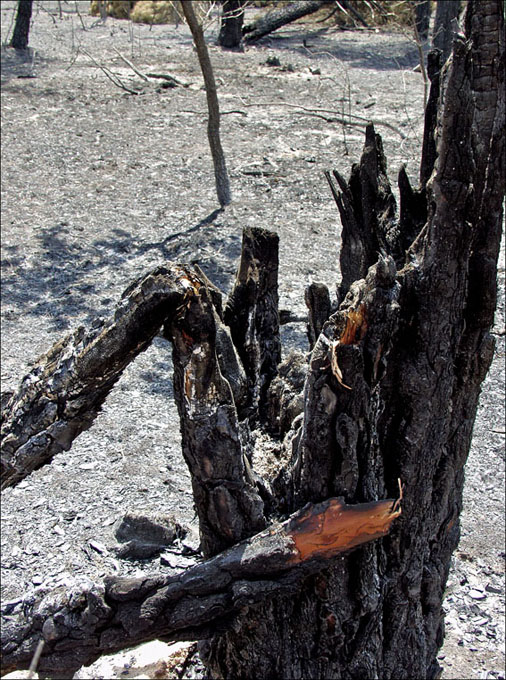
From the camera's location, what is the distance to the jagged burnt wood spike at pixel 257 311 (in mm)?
3381

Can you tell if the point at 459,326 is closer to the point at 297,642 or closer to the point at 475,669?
the point at 297,642

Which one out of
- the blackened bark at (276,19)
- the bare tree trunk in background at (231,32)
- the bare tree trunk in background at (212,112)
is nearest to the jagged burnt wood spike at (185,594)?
the bare tree trunk in background at (212,112)

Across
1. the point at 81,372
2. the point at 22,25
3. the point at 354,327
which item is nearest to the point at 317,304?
the point at 354,327

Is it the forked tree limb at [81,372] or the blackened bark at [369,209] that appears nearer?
the forked tree limb at [81,372]

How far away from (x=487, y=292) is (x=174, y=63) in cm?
1272

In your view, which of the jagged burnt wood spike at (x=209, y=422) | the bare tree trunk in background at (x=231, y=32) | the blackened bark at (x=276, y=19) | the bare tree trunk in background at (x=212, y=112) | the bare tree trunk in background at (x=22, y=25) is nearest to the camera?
the jagged burnt wood spike at (x=209, y=422)

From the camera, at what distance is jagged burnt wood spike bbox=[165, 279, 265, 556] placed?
8.16 feet

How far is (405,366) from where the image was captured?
257 cm

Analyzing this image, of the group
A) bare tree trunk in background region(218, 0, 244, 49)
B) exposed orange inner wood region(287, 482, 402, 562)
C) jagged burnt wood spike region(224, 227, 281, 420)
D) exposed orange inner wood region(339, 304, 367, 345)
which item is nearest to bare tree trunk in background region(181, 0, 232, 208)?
jagged burnt wood spike region(224, 227, 281, 420)

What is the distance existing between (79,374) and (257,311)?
1224 mm

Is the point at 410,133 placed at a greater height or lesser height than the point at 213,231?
greater

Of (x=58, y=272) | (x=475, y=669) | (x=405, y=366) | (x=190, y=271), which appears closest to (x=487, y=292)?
(x=405, y=366)

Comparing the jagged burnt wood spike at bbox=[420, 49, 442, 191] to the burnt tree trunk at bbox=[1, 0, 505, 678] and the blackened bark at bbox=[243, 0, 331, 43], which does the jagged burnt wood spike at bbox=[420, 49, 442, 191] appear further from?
the blackened bark at bbox=[243, 0, 331, 43]

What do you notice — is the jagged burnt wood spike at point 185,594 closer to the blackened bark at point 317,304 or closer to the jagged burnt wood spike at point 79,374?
the jagged burnt wood spike at point 79,374
